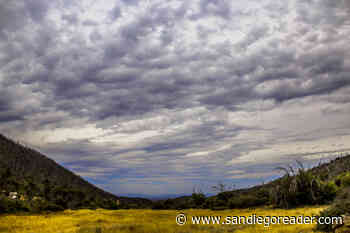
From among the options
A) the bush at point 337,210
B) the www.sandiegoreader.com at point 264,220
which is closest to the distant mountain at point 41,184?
the www.sandiegoreader.com at point 264,220

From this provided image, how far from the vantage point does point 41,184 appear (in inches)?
1682

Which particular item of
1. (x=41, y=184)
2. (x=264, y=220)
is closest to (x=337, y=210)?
(x=264, y=220)

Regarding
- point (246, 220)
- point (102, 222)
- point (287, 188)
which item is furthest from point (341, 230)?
point (102, 222)

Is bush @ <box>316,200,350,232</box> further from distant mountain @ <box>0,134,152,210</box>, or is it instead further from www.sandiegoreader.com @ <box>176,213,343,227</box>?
distant mountain @ <box>0,134,152,210</box>

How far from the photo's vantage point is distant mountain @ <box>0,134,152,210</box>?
34562 millimetres

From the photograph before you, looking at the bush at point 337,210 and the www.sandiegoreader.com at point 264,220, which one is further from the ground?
the bush at point 337,210

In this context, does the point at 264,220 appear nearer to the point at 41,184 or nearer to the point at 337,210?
the point at 337,210

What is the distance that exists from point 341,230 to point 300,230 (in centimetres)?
173

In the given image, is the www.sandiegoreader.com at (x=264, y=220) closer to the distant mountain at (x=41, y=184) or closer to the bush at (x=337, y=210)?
the bush at (x=337, y=210)

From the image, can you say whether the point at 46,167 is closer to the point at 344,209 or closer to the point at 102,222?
the point at 102,222

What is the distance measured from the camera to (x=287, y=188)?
73.4 ft

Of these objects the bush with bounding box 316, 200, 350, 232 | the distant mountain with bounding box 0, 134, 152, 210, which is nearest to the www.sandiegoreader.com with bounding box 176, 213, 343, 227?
the bush with bounding box 316, 200, 350, 232

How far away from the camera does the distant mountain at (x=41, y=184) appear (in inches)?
1361

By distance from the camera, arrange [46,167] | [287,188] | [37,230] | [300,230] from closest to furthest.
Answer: [300,230] → [37,230] → [287,188] → [46,167]
